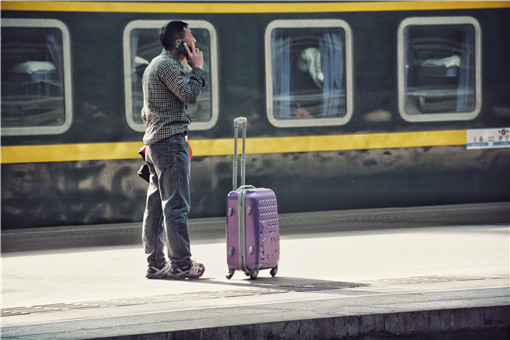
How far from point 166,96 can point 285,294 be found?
162cm

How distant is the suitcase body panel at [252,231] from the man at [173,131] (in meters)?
0.32

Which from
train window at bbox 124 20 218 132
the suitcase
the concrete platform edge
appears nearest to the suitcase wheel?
the suitcase

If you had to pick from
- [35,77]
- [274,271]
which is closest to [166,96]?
[274,271]

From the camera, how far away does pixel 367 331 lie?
4711 mm

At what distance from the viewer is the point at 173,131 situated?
245 inches

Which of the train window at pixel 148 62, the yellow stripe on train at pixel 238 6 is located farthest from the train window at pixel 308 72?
the train window at pixel 148 62

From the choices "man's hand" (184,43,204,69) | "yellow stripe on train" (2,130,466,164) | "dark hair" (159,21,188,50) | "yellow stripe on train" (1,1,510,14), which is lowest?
"yellow stripe on train" (2,130,466,164)

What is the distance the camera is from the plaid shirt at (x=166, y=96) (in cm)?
Result: 615

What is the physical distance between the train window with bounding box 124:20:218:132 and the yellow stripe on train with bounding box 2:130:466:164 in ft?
0.76

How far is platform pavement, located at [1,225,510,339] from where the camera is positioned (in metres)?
4.61

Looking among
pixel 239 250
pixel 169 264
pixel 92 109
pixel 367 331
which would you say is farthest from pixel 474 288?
pixel 92 109

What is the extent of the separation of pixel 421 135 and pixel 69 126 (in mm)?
3456

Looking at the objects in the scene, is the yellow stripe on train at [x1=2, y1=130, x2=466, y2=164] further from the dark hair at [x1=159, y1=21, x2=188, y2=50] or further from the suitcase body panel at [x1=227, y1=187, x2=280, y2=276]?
the suitcase body panel at [x1=227, y1=187, x2=280, y2=276]

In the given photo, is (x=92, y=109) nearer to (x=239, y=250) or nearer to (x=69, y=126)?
(x=69, y=126)
